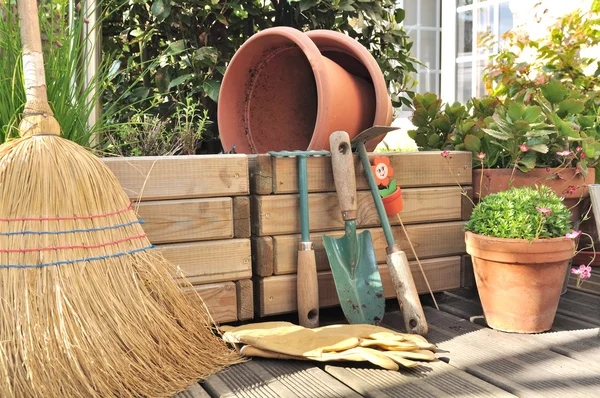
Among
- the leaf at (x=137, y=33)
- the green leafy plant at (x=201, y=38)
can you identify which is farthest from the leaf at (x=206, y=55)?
the leaf at (x=137, y=33)

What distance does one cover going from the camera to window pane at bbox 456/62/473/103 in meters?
4.68

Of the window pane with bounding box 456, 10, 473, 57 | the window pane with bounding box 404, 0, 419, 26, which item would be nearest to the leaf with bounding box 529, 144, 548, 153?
the window pane with bounding box 456, 10, 473, 57

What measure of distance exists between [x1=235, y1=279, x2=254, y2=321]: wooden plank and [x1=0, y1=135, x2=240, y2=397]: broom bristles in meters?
0.26

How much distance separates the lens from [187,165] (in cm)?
173

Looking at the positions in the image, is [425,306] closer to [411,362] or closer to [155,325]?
[411,362]

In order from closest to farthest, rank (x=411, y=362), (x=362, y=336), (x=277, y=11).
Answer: (x=411, y=362) < (x=362, y=336) < (x=277, y=11)

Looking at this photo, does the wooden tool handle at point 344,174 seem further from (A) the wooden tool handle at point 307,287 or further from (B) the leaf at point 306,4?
(B) the leaf at point 306,4

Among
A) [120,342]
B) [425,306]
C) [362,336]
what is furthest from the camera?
[425,306]

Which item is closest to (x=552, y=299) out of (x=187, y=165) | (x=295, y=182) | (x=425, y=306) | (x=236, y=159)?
(x=425, y=306)

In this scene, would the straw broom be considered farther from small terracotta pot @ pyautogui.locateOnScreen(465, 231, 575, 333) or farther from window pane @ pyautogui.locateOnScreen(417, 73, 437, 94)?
window pane @ pyautogui.locateOnScreen(417, 73, 437, 94)

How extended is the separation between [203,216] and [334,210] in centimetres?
42

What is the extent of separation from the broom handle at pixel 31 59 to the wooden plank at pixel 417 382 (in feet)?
3.14

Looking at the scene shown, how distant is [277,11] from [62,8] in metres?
1.17

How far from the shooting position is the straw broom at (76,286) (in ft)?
4.13
